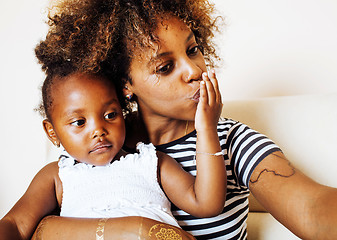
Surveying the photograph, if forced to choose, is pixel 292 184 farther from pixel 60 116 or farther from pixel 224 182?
pixel 60 116

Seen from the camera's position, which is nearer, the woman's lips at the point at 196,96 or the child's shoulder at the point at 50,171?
the woman's lips at the point at 196,96

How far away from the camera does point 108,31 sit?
1110mm

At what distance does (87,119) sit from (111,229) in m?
0.34

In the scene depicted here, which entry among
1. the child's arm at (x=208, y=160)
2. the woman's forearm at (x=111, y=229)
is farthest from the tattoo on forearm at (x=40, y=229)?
the child's arm at (x=208, y=160)

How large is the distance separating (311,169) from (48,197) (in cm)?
89

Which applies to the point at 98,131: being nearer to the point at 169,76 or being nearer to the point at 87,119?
the point at 87,119

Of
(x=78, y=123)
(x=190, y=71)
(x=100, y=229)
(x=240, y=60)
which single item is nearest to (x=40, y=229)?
(x=100, y=229)

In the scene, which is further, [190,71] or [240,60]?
[240,60]

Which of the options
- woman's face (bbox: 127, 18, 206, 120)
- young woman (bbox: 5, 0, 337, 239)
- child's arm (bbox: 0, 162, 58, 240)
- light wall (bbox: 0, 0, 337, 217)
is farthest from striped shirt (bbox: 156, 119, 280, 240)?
light wall (bbox: 0, 0, 337, 217)

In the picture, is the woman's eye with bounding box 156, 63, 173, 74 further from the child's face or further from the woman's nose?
the child's face

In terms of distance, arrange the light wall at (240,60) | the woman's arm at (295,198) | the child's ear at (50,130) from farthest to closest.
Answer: the light wall at (240,60), the child's ear at (50,130), the woman's arm at (295,198)

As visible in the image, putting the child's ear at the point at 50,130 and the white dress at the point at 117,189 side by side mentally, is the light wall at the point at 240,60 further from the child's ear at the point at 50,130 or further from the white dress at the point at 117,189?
the white dress at the point at 117,189

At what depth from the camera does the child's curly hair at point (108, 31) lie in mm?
1090

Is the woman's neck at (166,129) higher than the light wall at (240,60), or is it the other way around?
the light wall at (240,60)
